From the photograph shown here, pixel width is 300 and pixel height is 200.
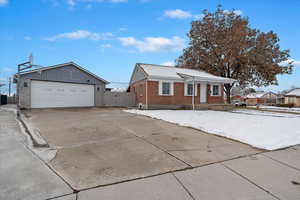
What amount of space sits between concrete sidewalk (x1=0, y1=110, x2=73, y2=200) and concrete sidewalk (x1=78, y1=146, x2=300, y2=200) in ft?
1.66

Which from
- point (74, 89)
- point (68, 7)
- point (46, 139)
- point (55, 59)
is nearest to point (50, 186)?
point (46, 139)

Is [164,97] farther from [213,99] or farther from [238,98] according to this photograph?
[238,98]

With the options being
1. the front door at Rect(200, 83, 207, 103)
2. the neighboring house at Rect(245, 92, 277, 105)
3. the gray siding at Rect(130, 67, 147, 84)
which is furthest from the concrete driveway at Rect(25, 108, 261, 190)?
the neighboring house at Rect(245, 92, 277, 105)

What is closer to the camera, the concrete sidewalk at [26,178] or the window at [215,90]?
the concrete sidewalk at [26,178]

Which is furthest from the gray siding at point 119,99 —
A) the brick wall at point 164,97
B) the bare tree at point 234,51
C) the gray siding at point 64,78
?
the bare tree at point 234,51

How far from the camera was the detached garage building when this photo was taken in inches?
508

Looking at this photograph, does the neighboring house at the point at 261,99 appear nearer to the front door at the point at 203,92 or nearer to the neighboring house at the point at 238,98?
the neighboring house at the point at 238,98

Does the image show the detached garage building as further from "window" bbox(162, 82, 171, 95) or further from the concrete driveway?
the concrete driveway

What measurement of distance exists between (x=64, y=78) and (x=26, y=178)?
13.8 m

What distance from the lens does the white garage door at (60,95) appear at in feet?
43.7

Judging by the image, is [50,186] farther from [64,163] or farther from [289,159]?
[289,159]

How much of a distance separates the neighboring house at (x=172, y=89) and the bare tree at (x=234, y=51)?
6.30 m

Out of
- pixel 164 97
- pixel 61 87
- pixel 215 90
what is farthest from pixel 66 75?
pixel 215 90

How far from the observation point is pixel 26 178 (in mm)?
2645
